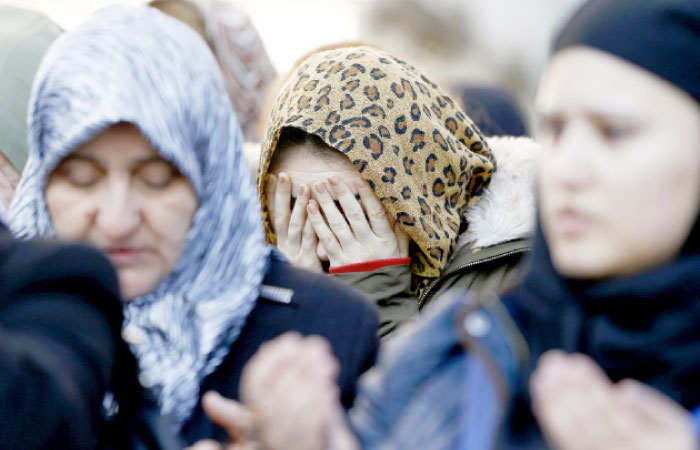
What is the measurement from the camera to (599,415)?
0.91 meters

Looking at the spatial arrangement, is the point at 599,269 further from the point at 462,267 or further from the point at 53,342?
the point at 462,267

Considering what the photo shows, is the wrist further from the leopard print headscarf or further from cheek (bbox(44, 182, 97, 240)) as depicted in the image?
cheek (bbox(44, 182, 97, 240))

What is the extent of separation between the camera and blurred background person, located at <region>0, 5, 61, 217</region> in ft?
7.03

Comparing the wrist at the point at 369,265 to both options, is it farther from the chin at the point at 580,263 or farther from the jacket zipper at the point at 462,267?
the chin at the point at 580,263

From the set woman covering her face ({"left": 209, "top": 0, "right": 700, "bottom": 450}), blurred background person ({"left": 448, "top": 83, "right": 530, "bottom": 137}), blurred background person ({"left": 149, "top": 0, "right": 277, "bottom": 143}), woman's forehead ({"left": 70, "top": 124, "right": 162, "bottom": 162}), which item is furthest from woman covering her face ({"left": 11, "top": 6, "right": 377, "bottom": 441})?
blurred background person ({"left": 448, "top": 83, "right": 530, "bottom": 137})

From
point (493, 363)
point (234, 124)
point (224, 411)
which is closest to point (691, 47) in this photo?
point (493, 363)

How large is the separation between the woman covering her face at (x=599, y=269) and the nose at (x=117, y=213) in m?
0.49

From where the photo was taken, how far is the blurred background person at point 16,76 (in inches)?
→ 84.4

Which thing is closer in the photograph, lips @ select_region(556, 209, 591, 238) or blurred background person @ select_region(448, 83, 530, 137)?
lips @ select_region(556, 209, 591, 238)

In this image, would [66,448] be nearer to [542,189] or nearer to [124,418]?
[124,418]

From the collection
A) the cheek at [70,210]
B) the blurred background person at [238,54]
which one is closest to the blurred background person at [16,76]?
the cheek at [70,210]

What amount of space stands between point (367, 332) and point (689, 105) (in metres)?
0.82

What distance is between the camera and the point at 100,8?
5.40 ft

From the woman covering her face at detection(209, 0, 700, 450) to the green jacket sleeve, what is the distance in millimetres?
884
